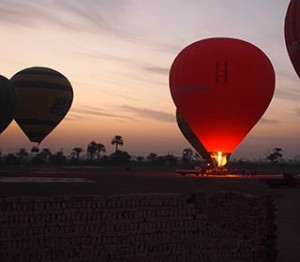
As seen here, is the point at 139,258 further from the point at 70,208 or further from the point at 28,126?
the point at 28,126

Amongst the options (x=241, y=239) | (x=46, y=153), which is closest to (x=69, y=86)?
(x=241, y=239)

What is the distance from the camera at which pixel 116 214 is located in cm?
1365

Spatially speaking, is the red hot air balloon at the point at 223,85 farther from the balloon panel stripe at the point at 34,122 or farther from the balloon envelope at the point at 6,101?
the balloon panel stripe at the point at 34,122

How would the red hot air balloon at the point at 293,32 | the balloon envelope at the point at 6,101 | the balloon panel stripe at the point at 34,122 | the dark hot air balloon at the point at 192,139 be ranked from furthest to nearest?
the dark hot air balloon at the point at 192,139 → the balloon panel stripe at the point at 34,122 → the balloon envelope at the point at 6,101 → the red hot air balloon at the point at 293,32

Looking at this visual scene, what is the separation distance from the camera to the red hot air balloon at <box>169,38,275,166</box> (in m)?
40.5

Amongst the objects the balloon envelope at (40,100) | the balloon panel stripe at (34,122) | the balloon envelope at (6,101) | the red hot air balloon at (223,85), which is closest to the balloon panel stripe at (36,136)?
the balloon envelope at (40,100)

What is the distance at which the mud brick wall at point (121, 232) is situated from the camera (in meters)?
12.7

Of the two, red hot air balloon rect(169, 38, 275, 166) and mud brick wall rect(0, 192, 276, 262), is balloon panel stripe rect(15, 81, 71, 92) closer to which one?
red hot air balloon rect(169, 38, 275, 166)

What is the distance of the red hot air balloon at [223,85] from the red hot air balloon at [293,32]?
11.2 meters

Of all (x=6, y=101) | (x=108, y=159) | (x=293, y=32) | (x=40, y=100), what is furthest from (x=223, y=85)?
Answer: (x=108, y=159)

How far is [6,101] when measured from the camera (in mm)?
46469

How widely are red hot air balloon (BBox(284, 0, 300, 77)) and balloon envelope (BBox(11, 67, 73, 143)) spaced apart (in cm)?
3276

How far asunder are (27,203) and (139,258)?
355cm

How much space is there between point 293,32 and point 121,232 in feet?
64.5
